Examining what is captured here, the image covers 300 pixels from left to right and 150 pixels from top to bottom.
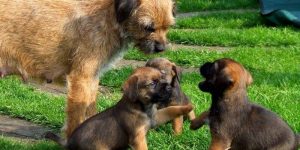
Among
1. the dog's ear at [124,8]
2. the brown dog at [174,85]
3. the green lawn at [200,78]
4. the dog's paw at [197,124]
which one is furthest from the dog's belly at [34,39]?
the dog's paw at [197,124]

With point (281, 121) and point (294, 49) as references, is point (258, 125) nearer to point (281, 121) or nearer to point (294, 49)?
point (281, 121)

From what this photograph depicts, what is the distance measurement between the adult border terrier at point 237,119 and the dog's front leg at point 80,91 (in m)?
1.51

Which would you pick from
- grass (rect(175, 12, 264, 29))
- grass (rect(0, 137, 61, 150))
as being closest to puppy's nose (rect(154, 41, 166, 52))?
grass (rect(0, 137, 61, 150))

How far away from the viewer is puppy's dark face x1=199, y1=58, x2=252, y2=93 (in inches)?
239

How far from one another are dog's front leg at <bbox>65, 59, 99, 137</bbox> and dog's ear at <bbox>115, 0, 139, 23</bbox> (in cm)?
49

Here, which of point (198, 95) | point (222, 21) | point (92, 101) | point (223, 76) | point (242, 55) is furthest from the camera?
point (222, 21)

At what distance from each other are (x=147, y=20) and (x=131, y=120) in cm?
122

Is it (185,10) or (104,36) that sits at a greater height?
(104,36)

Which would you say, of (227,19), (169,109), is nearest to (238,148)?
(169,109)

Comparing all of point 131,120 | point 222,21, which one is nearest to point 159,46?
point 131,120

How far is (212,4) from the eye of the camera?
52.5 feet

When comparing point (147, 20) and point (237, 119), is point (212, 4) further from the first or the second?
point (237, 119)

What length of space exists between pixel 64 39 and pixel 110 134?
59.3 inches

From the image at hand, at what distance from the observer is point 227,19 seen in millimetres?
14062
